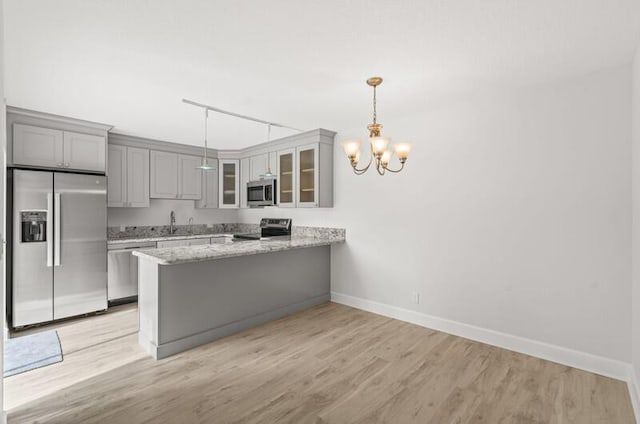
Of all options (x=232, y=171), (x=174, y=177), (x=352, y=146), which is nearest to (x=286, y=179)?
(x=232, y=171)

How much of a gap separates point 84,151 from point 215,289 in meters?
2.48

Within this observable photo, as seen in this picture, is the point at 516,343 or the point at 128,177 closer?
the point at 516,343

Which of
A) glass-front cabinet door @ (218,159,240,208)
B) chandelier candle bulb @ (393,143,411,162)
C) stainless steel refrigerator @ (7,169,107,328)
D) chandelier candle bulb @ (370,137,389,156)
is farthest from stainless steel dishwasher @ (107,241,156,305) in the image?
chandelier candle bulb @ (393,143,411,162)

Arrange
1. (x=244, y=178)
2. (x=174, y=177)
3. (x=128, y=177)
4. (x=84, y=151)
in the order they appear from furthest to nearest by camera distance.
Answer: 1. (x=244, y=178)
2. (x=174, y=177)
3. (x=128, y=177)
4. (x=84, y=151)

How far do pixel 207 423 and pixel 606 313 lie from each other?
10.2 feet

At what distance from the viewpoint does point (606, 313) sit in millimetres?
2600

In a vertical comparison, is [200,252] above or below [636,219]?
below

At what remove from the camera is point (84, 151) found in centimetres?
397

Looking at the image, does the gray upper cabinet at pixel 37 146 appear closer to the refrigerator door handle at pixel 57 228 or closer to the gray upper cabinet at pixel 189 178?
the refrigerator door handle at pixel 57 228

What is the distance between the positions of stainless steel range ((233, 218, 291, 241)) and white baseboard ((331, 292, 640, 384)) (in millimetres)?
1674

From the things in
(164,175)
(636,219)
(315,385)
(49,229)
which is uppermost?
(164,175)

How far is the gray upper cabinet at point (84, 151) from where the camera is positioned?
3847 mm

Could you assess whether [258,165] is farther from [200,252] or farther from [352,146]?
[352,146]

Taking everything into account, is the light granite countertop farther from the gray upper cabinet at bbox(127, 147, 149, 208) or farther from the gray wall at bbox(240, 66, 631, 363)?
the gray upper cabinet at bbox(127, 147, 149, 208)
